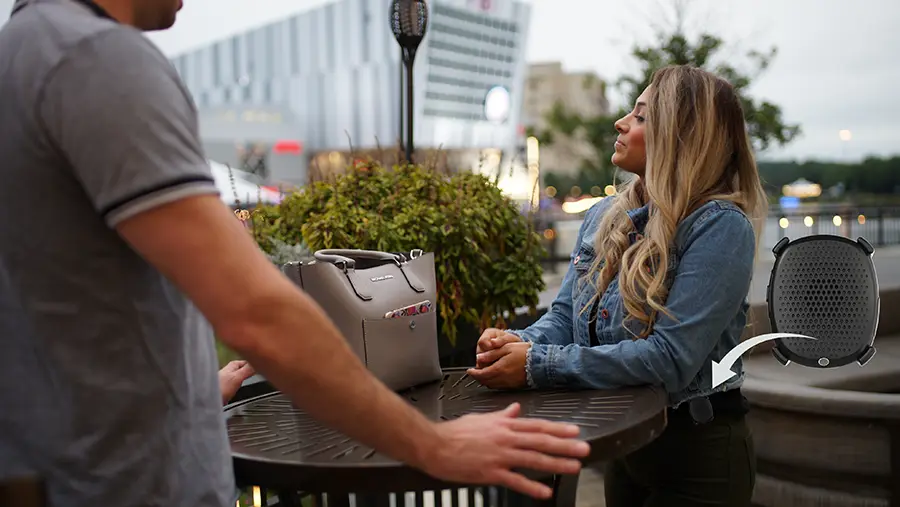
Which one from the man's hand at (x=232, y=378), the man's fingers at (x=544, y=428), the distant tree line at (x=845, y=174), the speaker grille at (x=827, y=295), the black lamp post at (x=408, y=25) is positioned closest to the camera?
the man's fingers at (x=544, y=428)

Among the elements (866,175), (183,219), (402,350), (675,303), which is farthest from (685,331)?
(866,175)

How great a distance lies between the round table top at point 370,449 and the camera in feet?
4.43

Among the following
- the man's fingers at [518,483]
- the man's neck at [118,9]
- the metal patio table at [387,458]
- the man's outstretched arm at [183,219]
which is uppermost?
the man's neck at [118,9]

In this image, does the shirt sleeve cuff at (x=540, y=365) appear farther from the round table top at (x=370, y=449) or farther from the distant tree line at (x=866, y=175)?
the distant tree line at (x=866, y=175)

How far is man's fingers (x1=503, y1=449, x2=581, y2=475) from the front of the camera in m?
1.17

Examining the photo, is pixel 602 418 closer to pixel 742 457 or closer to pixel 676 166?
pixel 742 457

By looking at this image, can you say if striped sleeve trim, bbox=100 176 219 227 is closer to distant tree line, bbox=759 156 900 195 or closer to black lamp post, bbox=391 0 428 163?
black lamp post, bbox=391 0 428 163

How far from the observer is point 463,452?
3.74 feet

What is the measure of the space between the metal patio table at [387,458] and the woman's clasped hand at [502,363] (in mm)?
28

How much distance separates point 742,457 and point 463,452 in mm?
1116

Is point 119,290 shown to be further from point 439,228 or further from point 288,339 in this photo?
point 439,228

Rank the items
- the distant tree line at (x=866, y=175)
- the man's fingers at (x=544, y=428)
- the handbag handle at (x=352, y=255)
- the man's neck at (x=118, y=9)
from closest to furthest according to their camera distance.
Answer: the man's neck at (x=118, y=9) < the man's fingers at (x=544, y=428) < the handbag handle at (x=352, y=255) < the distant tree line at (x=866, y=175)

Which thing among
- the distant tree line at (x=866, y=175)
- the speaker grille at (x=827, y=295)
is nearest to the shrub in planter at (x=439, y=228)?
the speaker grille at (x=827, y=295)

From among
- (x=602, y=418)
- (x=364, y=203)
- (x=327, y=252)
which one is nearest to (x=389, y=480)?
(x=602, y=418)
